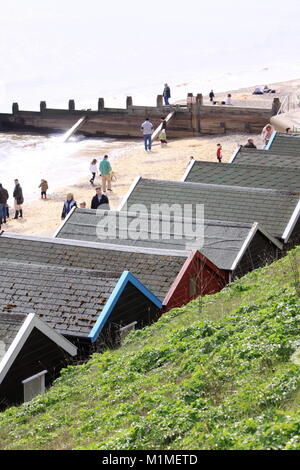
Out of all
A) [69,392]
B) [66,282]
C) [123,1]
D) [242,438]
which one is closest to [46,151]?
[66,282]

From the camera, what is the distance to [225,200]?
23.7m

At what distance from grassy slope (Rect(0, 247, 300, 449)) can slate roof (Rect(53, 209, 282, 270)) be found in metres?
3.95

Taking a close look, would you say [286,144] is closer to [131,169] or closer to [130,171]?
[130,171]

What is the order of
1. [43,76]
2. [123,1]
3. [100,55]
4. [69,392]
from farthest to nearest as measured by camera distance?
[123,1]
[100,55]
[43,76]
[69,392]

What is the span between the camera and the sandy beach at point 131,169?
3212 cm

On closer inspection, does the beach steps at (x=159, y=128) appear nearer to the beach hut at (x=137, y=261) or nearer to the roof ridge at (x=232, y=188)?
the roof ridge at (x=232, y=188)

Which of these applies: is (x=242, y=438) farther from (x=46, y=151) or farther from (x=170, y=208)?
(x=46, y=151)

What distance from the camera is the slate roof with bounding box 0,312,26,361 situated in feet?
48.3

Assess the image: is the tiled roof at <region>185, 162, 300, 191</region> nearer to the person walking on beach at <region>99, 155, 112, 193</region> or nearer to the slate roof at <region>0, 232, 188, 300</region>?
the slate roof at <region>0, 232, 188, 300</region>

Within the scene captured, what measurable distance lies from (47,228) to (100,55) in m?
83.4

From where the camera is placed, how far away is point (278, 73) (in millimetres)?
81250

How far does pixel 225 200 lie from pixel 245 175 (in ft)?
8.70

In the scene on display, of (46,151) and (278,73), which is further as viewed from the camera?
(278,73)

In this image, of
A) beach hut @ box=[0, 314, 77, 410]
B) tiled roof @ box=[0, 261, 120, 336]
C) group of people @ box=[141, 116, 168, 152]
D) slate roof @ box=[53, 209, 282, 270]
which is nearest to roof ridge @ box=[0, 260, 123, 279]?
tiled roof @ box=[0, 261, 120, 336]
